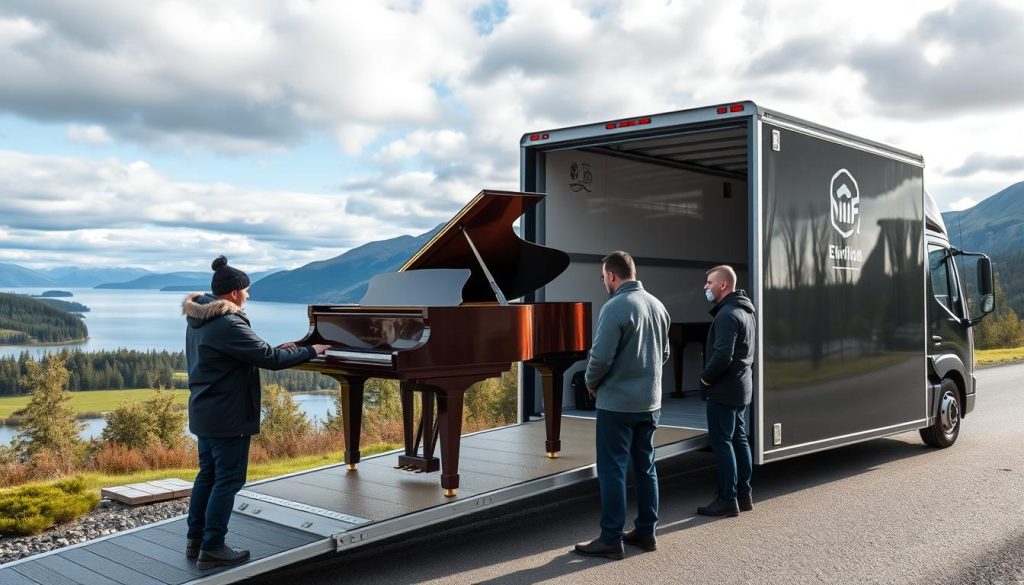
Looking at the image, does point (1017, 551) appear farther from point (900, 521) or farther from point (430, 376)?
point (430, 376)

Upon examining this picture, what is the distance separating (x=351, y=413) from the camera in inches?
271

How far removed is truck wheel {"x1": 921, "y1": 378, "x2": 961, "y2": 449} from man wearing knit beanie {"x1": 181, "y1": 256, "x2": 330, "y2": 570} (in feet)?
24.3

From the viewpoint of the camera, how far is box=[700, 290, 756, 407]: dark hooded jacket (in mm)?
6430

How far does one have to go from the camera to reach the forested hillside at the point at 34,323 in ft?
378

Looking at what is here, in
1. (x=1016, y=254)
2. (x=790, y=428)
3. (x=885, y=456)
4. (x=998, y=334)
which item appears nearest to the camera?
(x=790, y=428)

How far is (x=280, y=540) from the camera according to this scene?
16.6 feet

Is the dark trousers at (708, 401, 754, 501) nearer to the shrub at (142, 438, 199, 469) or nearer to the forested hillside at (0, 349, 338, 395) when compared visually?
the shrub at (142, 438, 199, 469)

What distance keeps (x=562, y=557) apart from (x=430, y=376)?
1.45 m

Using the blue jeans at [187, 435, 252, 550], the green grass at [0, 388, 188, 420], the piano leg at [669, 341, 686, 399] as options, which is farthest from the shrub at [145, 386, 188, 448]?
the green grass at [0, 388, 188, 420]

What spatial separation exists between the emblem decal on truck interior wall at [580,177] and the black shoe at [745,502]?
11.3 ft

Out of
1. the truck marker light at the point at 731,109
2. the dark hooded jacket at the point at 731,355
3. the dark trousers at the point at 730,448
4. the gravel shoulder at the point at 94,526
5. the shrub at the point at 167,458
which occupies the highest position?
the truck marker light at the point at 731,109

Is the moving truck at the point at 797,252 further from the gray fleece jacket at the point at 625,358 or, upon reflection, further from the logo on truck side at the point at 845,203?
the gray fleece jacket at the point at 625,358

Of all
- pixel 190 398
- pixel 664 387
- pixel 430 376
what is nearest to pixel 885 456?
pixel 664 387

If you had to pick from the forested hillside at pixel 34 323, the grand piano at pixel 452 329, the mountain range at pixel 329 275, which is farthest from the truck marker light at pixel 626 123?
the mountain range at pixel 329 275
